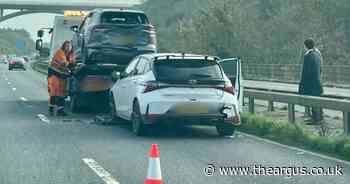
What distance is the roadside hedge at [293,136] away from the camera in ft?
38.6

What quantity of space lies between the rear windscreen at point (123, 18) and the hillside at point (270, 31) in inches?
1307

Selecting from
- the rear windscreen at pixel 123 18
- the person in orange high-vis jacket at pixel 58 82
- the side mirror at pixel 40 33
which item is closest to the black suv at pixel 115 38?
the rear windscreen at pixel 123 18

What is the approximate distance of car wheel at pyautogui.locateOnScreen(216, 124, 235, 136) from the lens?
46.2ft

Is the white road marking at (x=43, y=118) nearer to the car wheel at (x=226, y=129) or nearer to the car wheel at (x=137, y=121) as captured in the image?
the car wheel at (x=137, y=121)

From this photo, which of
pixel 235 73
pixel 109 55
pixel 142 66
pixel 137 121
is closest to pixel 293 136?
pixel 137 121

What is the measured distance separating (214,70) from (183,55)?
24.9 inches

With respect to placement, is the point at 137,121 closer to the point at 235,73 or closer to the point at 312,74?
the point at 235,73

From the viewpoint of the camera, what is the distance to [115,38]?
62.8 ft

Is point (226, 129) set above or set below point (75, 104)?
above

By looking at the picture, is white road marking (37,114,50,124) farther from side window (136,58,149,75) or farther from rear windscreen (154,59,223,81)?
rear windscreen (154,59,223,81)

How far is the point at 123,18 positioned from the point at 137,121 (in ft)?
21.0

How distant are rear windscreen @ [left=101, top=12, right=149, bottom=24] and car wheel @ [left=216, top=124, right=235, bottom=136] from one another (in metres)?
6.20

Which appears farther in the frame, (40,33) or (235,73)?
(40,33)

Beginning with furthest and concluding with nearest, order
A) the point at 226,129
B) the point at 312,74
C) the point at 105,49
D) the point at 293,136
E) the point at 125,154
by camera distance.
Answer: the point at 105,49
the point at 312,74
the point at 226,129
the point at 293,136
the point at 125,154
